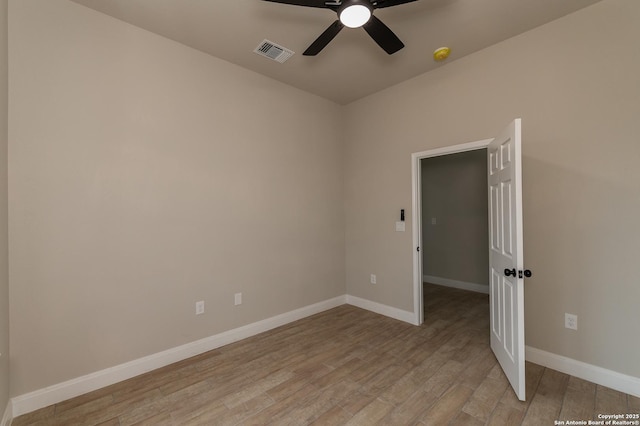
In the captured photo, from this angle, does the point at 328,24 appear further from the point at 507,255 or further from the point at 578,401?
the point at 578,401

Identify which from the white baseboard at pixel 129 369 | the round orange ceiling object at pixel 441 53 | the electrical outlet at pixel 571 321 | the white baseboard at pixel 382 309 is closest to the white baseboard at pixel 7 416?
the white baseboard at pixel 129 369

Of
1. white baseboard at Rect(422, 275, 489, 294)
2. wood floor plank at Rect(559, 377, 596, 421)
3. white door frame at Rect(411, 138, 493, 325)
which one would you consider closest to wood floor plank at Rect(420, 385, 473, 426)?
wood floor plank at Rect(559, 377, 596, 421)

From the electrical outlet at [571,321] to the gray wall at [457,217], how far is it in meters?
2.37

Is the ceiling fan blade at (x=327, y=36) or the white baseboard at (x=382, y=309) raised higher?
the ceiling fan blade at (x=327, y=36)

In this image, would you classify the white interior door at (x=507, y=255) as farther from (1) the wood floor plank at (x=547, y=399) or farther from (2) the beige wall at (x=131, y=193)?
(2) the beige wall at (x=131, y=193)

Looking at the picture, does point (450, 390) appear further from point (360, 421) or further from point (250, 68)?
point (250, 68)

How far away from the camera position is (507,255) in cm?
217

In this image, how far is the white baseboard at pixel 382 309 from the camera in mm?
3383

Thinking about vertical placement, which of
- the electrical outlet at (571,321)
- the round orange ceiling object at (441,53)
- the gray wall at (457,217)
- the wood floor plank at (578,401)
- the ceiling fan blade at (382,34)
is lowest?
the wood floor plank at (578,401)

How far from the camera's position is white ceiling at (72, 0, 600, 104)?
2168mm

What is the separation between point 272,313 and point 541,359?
2704 millimetres

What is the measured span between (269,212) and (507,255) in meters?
2.42

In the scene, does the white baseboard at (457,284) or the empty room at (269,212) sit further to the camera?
the white baseboard at (457,284)

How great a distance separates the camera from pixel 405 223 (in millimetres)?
3410
